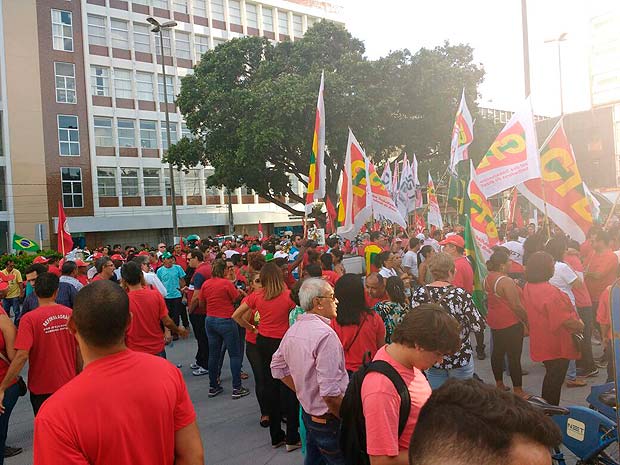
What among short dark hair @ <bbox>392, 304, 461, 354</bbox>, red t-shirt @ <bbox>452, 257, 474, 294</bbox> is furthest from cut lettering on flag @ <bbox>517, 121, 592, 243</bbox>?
short dark hair @ <bbox>392, 304, 461, 354</bbox>

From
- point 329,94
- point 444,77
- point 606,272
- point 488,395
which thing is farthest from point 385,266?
point 444,77

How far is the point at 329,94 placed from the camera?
2200 centimetres

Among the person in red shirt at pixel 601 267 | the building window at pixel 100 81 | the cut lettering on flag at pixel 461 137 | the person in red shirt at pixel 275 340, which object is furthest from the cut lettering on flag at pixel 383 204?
the building window at pixel 100 81

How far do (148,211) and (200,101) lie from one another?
1751cm

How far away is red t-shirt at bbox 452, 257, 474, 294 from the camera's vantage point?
671cm

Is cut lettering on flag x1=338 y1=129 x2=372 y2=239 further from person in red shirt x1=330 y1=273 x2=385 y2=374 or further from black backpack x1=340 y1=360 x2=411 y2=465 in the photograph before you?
black backpack x1=340 y1=360 x2=411 y2=465

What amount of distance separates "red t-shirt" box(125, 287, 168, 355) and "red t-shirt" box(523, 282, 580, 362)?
11.9 ft

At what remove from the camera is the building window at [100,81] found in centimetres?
3762

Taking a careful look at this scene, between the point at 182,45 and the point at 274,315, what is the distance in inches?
1611

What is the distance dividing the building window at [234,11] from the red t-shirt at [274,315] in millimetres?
42997

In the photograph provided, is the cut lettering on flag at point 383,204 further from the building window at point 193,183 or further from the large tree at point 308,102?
the building window at point 193,183

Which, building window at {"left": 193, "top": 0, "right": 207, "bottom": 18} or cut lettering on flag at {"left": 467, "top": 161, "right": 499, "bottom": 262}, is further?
building window at {"left": 193, "top": 0, "right": 207, "bottom": 18}

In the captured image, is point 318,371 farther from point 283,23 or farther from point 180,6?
point 283,23

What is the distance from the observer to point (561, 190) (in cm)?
715
